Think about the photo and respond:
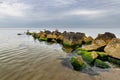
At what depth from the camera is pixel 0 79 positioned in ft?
52.7

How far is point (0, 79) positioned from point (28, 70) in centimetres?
405

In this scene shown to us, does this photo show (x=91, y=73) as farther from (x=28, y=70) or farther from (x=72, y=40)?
(x=72, y=40)

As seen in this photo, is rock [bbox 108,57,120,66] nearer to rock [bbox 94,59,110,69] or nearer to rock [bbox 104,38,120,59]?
rock [bbox 104,38,120,59]

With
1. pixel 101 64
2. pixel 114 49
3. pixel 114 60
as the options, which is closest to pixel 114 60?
pixel 114 60

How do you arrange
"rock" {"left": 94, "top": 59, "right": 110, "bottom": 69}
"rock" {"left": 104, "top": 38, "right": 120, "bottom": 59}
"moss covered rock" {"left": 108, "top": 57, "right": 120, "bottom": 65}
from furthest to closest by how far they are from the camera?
"rock" {"left": 104, "top": 38, "right": 120, "bottom": 59} → "moss covered rock" {"left": 108, "top": 57, "right": 120, "bottom": 65} → "rock" {"left": 94, "top": 59, "right": 110, "bottom": 69}

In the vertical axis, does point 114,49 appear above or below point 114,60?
above

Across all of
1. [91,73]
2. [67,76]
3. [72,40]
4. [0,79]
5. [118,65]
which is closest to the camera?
[0,79]

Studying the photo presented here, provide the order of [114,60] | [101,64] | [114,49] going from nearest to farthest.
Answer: [101,64] → [114,60] → [114,49]

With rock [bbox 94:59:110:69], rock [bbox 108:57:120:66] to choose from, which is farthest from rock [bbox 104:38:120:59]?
rock [bbox 94:59:110:69]

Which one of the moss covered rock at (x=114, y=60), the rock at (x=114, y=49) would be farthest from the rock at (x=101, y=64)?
the rock at (x=114, y=49)

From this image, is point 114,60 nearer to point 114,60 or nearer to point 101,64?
point 114,60

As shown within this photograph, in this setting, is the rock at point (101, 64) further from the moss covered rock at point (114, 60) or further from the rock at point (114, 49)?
the rock at point (114, 49)

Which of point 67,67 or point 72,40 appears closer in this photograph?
point 67,67

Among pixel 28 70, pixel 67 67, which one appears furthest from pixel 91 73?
pixel 28 70
